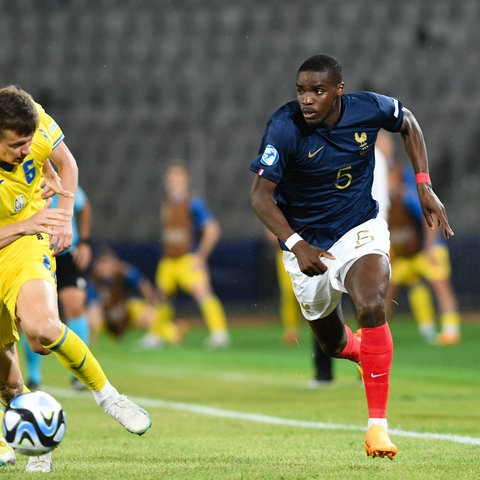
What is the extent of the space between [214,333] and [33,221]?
36.9ft

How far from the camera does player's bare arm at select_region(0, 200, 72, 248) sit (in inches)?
233

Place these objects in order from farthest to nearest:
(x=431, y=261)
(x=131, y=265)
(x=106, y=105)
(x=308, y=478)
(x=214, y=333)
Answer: (x=106, y=105)
(x=131, y=265)
(x=214, y=333)
(x=431, y=261)
(x=308, y=478)

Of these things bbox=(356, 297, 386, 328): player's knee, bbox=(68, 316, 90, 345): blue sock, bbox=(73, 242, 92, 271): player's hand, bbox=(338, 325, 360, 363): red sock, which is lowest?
bbox=(68, 316, 90, 345): blue sock

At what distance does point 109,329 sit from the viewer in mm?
19234

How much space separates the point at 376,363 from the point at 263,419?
90.7 inches

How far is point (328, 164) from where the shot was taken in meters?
6.69

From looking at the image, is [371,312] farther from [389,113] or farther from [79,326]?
[79,326]

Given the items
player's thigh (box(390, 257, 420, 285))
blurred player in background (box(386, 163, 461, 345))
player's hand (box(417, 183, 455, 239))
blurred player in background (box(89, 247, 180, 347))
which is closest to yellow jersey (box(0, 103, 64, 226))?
player's hand (box(417, 183, 455, 239))

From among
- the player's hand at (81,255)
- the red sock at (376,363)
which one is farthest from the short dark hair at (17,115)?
the player's hand at (81,255)

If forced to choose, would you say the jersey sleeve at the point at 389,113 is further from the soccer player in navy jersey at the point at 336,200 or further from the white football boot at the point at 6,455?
the white football boot at the point at 6,455

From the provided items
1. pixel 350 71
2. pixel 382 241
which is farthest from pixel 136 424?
pixel 350 71

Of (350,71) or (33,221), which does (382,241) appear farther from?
(350,71)

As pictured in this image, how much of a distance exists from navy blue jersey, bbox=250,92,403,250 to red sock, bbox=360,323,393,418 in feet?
2.17

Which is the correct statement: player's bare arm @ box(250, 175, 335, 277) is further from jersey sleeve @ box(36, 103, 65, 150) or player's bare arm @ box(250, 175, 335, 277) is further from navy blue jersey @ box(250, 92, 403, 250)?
jersey sleeve @ box(36, 103, 65, 150)
